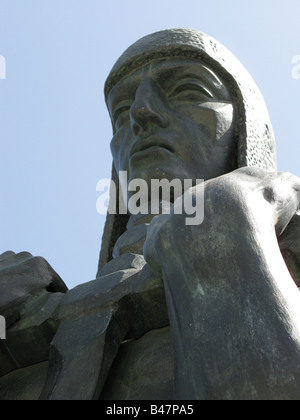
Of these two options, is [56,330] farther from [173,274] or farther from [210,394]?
[210,394]

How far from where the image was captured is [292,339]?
283 centimetres

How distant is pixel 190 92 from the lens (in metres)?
5.42

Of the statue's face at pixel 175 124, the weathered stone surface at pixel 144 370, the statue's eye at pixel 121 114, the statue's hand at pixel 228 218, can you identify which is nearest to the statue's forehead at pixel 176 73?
the statue's face at pixel 175 124

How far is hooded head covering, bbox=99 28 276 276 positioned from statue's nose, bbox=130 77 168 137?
0.42 meters

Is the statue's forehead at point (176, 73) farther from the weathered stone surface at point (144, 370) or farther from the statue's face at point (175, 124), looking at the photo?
the weathered stone surface at point (144, 370)

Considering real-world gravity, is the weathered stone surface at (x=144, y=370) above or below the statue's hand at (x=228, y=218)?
below

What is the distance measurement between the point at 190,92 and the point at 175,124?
0.33m

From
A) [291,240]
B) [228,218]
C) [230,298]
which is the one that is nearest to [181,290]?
[230,298]

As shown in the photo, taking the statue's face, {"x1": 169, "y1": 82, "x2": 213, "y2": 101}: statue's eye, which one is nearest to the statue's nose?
the statue's face

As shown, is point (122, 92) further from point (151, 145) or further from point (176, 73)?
point (151, 145)

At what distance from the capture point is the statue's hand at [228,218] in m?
3.26

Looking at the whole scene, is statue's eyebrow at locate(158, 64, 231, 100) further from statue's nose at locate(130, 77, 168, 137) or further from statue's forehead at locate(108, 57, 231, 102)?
statue's nose at locate(130, 77, 168, 137)

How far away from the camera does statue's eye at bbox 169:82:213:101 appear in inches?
213

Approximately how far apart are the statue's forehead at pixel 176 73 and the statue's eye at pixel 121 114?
141 millimetres
